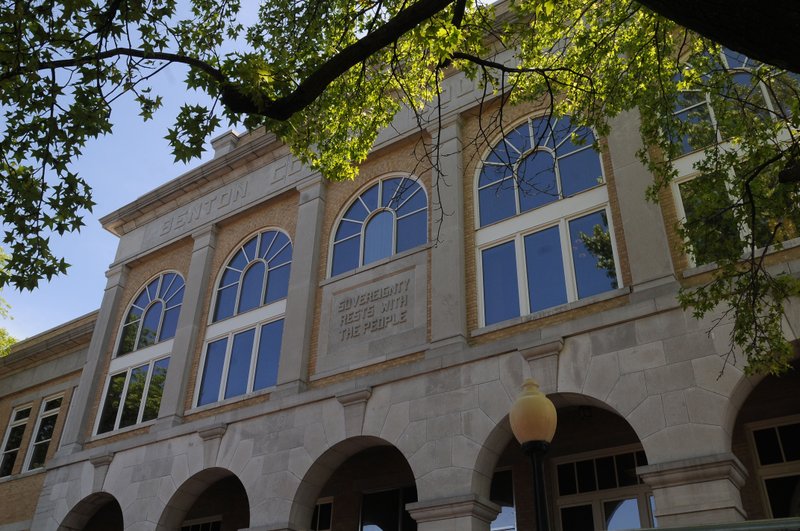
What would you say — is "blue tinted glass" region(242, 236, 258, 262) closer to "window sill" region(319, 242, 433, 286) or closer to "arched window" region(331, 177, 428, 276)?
Answer: "arched window" region(331, 177, 428, 276)

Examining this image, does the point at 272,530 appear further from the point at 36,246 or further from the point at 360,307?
the point at 36,246

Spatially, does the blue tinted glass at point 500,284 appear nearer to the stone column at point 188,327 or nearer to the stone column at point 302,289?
the stone column at point 302,289

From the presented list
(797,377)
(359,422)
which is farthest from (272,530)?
(797,377)

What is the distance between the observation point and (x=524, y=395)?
24.6 feet

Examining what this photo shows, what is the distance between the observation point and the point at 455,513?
12062mm

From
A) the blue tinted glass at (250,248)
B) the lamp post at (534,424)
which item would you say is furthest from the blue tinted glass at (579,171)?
the blue tinted glass at (250,248)

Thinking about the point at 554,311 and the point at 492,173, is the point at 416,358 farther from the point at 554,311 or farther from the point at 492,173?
the point at 492,173

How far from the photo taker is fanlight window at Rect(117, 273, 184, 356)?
20.7 meters

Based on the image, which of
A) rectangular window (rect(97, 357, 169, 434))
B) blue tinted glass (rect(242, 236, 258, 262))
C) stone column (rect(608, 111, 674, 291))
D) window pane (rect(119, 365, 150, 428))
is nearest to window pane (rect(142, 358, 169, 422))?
rectangular window (rect(97, 357, 169, 434))

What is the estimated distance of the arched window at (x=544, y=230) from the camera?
13.6 m

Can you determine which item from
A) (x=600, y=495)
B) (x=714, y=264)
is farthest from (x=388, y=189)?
(x=600, y=495)

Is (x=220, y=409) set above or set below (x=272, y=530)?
above

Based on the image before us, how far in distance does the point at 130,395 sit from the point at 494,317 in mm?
11189

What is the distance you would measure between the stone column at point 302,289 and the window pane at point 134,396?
5.50 meters
